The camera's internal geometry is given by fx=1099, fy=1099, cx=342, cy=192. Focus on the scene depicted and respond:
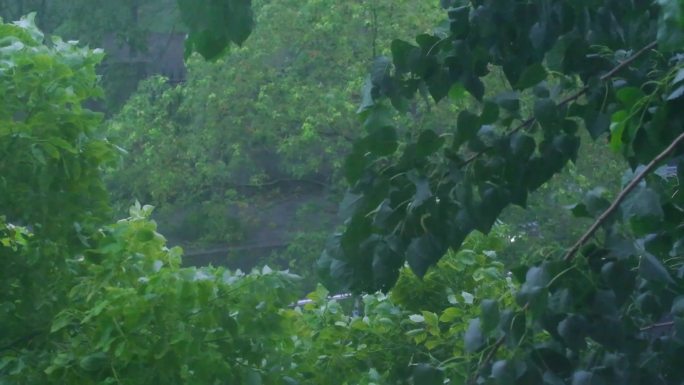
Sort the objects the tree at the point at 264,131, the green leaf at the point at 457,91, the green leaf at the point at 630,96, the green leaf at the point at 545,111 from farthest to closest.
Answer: the tree at the point at 264,131 → the green leaf at the point at 457,91 → the green leaf at the point at 545,111 → the green leaf at the point at 630,96

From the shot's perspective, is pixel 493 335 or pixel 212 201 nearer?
pixel 493 335

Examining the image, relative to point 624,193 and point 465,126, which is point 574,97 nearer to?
point 465,126

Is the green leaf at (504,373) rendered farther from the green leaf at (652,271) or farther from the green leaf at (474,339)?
the green leaf at (652,271)

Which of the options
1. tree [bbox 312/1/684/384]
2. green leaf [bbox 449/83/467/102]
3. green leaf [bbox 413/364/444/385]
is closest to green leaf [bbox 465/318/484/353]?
tree [bbox 312/1/684/384]

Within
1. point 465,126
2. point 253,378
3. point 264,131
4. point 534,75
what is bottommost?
point 264,131

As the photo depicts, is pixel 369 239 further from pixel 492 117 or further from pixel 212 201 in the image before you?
pixel 212 201

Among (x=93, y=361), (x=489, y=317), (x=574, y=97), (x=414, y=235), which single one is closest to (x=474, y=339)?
A: (x=489, y=317)

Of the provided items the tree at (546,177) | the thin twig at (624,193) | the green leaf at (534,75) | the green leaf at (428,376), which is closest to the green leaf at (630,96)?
the tree at (546,177)

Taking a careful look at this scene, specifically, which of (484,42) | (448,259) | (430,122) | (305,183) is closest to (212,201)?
(305,183)

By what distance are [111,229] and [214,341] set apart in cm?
68

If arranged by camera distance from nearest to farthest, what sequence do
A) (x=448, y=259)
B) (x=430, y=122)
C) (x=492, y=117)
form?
1. (x=492, y=117)
2. (x=448, y=259)
3. (x=430, y=122)

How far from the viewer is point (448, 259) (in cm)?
494

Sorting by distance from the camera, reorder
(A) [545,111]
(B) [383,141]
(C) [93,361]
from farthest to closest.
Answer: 1. (C) [93,361]
2. (B) [383,141]
3. (A) [545,111]

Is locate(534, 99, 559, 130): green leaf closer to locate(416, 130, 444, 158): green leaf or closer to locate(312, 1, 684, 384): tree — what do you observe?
locate(312, 1, 684, 384): tree
